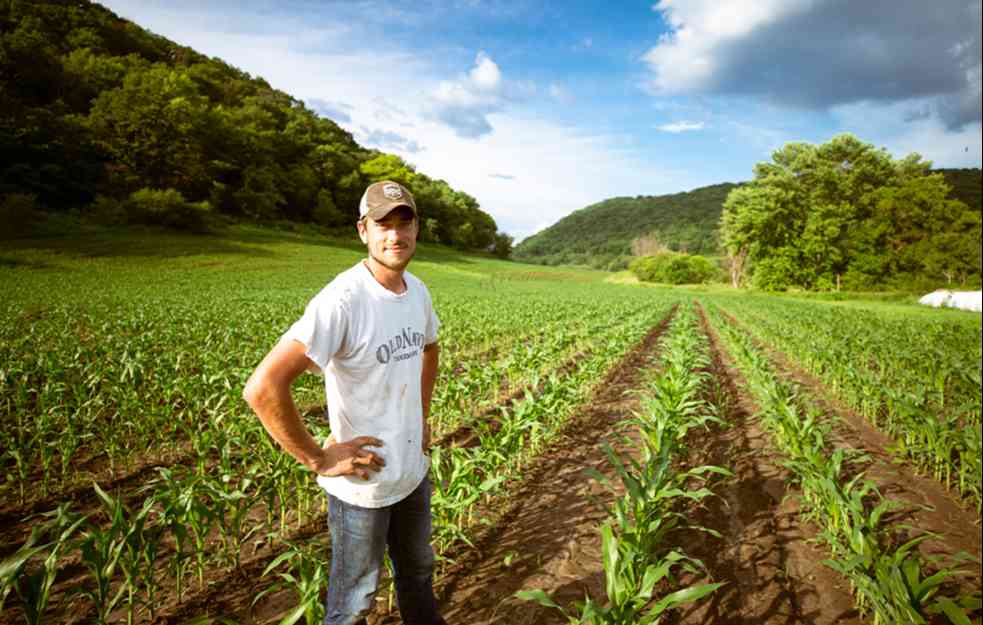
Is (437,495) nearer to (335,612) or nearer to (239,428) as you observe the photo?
(335,612)

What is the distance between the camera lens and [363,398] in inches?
68.1

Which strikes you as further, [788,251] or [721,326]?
[788,251]

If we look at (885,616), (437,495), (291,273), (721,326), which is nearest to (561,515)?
(437,495)

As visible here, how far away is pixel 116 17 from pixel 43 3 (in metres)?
15.5

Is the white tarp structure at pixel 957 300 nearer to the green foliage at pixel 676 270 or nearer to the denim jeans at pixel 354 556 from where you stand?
the green foliage at pixel 676 270

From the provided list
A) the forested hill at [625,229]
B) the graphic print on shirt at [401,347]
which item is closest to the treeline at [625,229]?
the forested hill at [625,229]

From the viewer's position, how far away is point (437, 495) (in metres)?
3.22

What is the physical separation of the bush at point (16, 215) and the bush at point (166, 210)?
639cm

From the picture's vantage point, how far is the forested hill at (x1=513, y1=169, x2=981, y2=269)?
106500 mm

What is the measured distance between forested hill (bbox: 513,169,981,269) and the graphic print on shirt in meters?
Result: 100

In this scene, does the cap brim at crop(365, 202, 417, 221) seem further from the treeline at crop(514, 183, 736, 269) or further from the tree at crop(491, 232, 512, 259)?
the treeline at crop(514, 183, 736, 269)

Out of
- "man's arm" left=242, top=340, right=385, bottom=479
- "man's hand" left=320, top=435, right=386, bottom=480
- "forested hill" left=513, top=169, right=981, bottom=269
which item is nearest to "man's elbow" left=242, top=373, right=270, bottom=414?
"man's arm" left=242, top=340, right=385, bottom=479

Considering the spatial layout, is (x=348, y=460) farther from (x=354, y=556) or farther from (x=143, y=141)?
(x=143, y=141)

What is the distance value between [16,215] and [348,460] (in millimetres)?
38970
